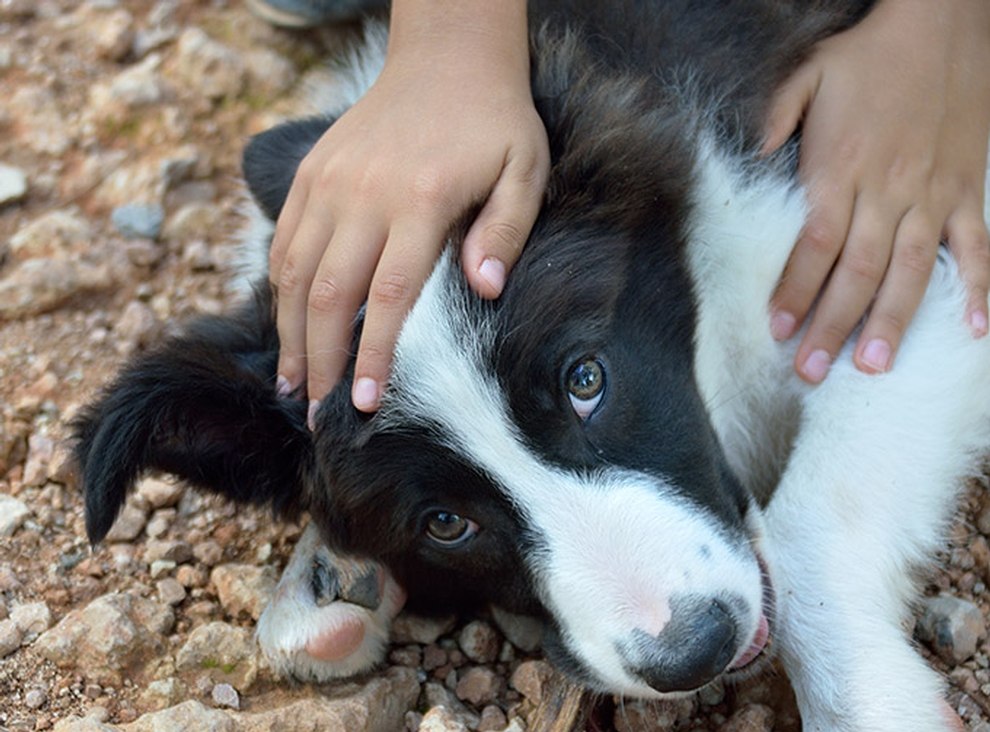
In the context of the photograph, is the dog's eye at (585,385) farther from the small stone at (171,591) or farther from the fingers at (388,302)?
the small stone at (171,591)

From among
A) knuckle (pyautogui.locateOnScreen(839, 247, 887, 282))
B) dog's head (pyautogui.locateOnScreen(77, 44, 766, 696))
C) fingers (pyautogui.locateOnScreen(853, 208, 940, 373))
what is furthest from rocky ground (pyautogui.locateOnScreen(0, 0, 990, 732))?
knuckle (pyautogui.locateOnScreen(839, 247, 887, 282))

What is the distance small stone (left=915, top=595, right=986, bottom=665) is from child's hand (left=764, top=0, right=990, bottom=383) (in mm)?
581

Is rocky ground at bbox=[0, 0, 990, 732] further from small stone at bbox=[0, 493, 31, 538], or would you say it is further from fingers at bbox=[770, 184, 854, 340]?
fingers at bbox=[770, 184, 854, 340]

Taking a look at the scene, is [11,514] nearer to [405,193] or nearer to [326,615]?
[326,615]

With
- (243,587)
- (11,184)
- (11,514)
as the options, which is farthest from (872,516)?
(11,184)

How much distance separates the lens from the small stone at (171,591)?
306cm

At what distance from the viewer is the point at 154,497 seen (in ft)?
11.0

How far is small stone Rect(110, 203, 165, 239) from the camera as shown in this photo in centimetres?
424

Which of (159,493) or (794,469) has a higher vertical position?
(794,469)

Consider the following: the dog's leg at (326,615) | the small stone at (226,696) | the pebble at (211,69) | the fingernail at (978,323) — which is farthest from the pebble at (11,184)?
the fingernail at (978,323)

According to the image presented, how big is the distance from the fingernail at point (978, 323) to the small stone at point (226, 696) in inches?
77.7

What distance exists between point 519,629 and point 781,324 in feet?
3.25

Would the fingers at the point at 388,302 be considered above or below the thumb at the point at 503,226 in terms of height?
below

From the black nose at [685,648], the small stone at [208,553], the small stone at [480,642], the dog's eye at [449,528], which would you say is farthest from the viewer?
the small stone at [208,553]
